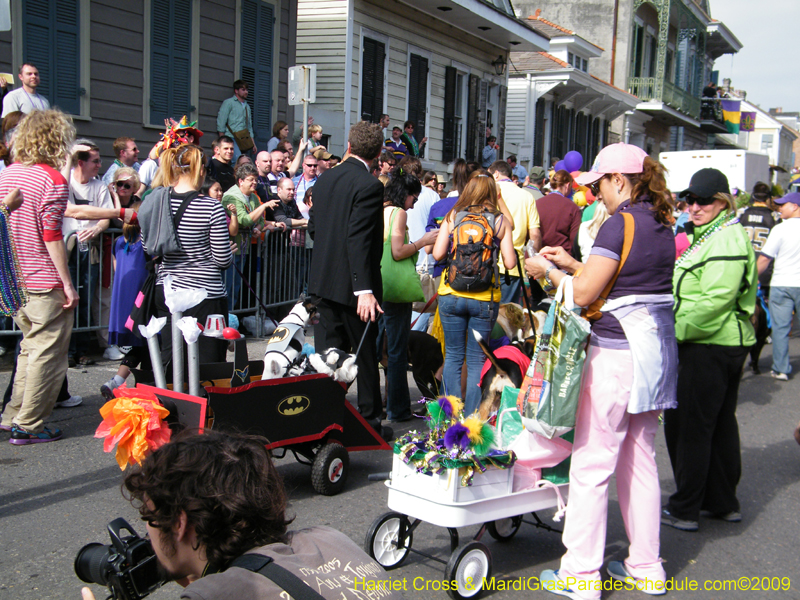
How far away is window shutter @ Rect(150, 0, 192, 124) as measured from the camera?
37.2 feet

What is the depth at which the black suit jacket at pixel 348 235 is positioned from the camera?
5246 mm

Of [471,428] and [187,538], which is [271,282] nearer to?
[471,428]

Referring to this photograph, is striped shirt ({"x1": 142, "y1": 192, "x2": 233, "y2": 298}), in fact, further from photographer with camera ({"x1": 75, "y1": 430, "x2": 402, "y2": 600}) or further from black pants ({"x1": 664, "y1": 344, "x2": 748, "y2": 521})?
photographer with camera ({"x1": 75, "y1": 430, "x2": 402, "y2": 600})

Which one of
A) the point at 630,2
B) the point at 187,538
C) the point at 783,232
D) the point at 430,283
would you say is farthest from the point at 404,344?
the point at 630,2

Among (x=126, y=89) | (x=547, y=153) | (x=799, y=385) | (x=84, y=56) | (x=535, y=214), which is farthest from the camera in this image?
(x=547, y=153)

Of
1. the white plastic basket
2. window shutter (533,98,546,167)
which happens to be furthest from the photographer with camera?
window shutter (533,98,546,167)

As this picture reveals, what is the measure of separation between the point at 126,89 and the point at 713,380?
941cm

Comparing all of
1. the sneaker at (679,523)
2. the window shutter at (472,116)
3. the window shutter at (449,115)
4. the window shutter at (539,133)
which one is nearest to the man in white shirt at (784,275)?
the sneaker at (679,523)

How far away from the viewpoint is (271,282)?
31.5 feet

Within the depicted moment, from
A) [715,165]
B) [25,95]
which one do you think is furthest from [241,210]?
[715,165]

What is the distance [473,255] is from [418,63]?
45.7ft

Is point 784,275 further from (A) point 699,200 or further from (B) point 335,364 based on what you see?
(B) point 335,364

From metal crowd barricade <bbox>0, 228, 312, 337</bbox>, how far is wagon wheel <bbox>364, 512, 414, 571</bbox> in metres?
4.03

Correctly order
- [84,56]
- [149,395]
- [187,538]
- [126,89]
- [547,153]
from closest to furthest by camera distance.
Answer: [187,538], [149,395], [84,56], [126,89], [547,153]
